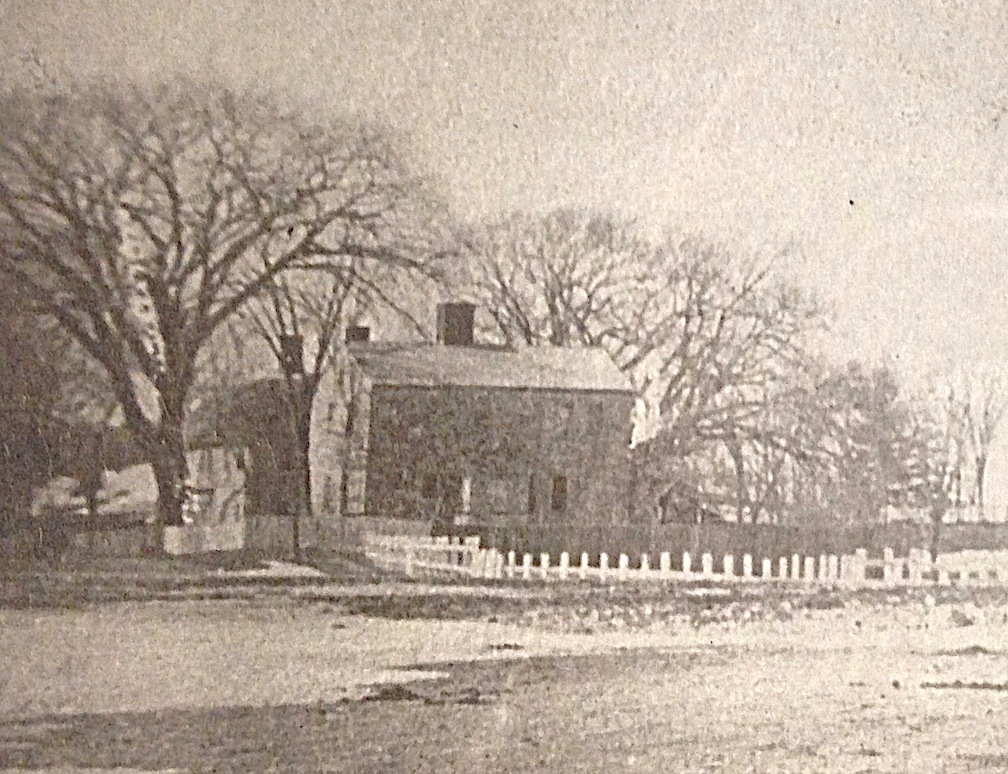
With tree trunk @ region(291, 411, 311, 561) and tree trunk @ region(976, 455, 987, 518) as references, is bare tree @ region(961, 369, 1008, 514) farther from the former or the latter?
tree trunk @ region(291, 411, 311, 561)

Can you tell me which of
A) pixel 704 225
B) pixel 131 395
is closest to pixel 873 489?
pixel 704 225

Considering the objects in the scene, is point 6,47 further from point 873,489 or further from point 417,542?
point 873,489

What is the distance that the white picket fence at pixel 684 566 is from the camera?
8.78 feet

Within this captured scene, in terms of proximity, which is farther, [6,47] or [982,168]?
[982,168]

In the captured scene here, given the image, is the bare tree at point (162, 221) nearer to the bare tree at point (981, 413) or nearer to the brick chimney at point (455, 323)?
the brick chimney at point (455, 323)

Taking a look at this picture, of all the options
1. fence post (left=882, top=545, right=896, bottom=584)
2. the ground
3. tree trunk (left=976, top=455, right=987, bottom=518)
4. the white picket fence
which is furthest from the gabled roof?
tree trunk (left=976, top=455, right=987, bottom=518)

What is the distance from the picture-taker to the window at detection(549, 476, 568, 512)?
268 centimetres

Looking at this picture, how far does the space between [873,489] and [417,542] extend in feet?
3.34

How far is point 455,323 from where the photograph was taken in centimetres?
267

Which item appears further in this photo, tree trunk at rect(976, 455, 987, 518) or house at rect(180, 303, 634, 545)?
tree trunk at rect(976, 455, 987, 518)

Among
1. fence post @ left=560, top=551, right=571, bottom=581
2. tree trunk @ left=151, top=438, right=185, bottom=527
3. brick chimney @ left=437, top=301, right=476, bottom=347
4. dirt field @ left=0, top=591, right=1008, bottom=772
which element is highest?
brick chimney @ left=437, top=301, right=476, bottom=347

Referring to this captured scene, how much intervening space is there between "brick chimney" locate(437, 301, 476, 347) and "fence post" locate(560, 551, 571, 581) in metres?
0.51

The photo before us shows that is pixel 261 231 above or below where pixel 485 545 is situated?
above

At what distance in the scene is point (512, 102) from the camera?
8.93ft
